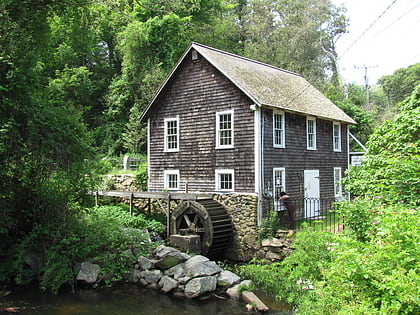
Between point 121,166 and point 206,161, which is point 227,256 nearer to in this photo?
point 206,161

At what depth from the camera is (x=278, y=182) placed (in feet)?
52.4

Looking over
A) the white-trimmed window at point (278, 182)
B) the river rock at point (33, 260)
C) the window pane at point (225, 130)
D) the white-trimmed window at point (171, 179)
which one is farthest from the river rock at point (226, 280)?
the white-trimmed window at point (171, 179)

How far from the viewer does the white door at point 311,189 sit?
1762cm

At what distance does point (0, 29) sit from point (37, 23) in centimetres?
131

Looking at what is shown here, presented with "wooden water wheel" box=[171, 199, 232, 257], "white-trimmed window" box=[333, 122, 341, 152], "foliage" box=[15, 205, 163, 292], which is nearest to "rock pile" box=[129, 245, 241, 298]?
"foliage" box=[15, 205, 163, 292]

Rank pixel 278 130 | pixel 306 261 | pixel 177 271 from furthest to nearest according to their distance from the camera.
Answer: pixel 278 130 < pixel 177 271 < pixel 306 261

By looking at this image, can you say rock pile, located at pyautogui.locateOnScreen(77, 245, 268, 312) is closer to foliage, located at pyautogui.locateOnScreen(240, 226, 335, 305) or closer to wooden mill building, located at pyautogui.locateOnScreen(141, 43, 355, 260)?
foliage, located at pyautogui.locateOnScreen(240, 226, 335, 305)

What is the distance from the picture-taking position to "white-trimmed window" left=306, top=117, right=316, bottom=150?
1806cm

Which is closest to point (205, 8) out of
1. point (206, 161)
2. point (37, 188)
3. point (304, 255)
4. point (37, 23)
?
point (206, 161)

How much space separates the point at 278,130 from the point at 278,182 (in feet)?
6.94

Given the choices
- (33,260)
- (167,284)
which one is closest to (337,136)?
(167,284)

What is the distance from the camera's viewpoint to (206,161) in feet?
54.3

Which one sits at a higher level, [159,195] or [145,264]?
[159,195]

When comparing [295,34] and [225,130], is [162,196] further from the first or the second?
[295,34]
